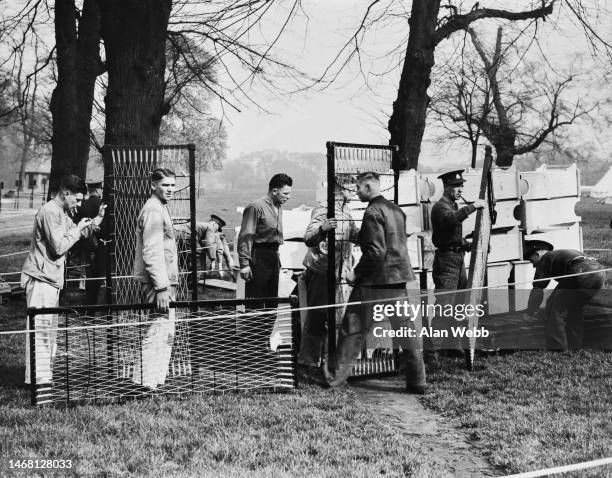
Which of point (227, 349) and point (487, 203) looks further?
point (487, 203)

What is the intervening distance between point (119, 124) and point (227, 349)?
3912 mm

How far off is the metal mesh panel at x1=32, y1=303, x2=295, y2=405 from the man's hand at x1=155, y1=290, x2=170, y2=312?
0.11 m

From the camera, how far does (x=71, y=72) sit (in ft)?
47.1

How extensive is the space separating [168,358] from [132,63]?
4.47 metres

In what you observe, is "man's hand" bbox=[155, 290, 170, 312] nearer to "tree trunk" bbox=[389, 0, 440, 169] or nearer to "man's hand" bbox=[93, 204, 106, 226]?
"man's hand" bbox=[93, 204, 106, 226]

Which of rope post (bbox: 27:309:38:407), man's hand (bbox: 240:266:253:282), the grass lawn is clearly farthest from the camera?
man's hand (bbox: 240:266:253:282)

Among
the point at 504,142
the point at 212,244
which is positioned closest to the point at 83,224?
the point at 212,244

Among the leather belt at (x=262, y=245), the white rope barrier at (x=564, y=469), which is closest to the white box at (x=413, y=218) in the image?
the leather belt at (x=262, y=245)

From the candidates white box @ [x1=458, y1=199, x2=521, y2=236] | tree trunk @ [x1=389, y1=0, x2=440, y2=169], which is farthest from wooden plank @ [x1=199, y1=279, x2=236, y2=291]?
white box @ [x1=458, y1=199, x2=521, y2=236]

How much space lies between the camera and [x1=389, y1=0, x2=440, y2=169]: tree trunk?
12.9 metres

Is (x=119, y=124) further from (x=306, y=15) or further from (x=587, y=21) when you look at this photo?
(x=587, y=21)

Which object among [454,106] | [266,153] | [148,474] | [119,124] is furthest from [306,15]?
[266,153]

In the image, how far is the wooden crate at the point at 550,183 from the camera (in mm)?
10906

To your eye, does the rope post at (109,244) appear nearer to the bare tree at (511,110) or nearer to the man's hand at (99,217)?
the man's hand at (99,217)
